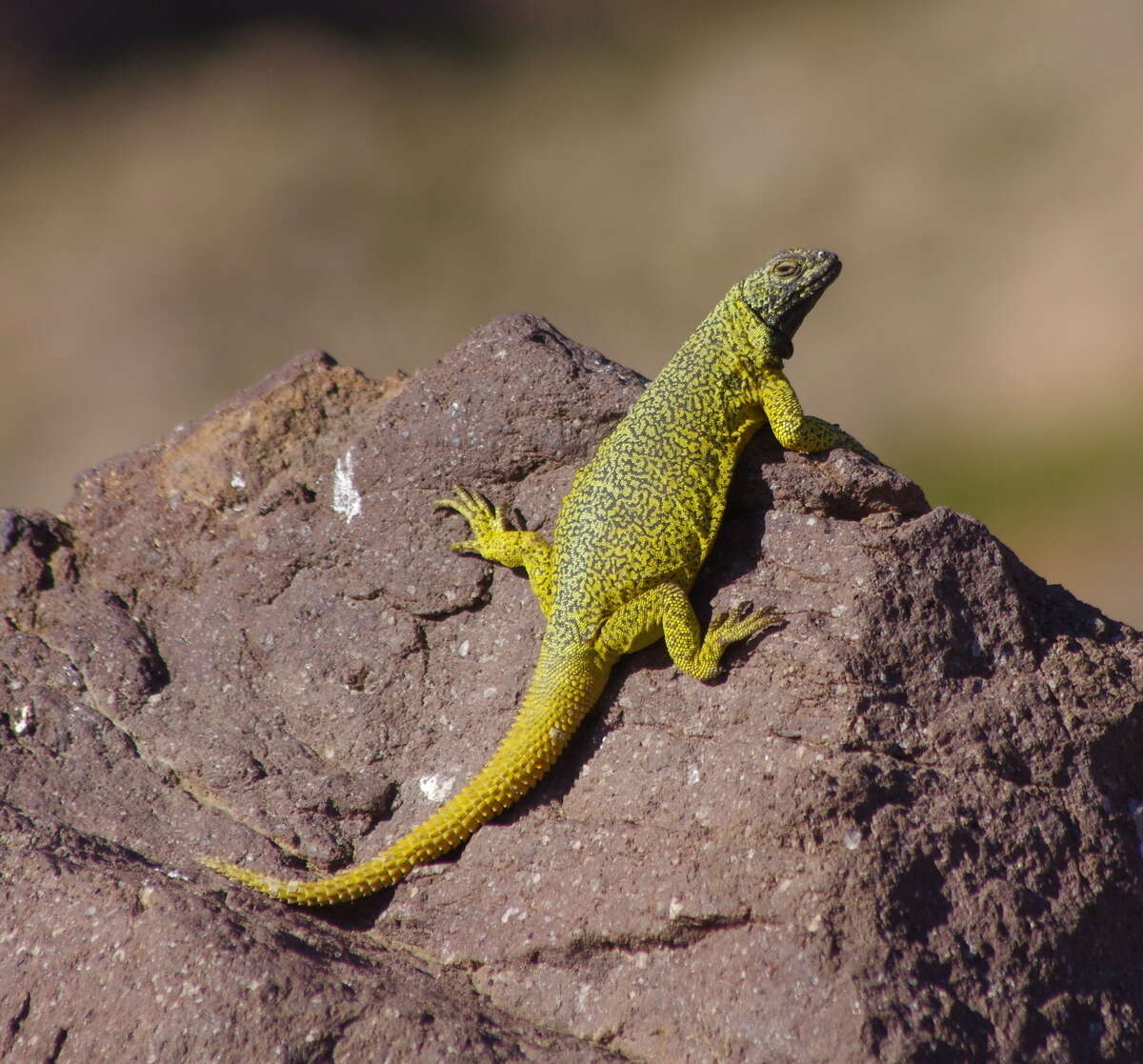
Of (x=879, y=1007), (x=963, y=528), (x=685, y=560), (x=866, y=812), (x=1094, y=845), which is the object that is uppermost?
(x=963, y=528)

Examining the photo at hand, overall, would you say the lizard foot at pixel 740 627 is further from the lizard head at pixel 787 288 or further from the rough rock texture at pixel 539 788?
the lizard head at pixel 787 288

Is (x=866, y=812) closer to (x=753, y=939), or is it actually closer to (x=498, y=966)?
(x=753, y=939)

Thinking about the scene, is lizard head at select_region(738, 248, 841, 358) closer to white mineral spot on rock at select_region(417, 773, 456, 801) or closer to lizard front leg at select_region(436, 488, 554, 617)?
lizard front leg at select_region(436, 488, 554, 617)

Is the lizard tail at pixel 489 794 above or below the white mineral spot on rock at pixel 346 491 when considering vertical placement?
below

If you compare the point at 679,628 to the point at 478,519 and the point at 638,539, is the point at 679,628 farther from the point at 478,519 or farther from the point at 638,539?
the point at 478,519

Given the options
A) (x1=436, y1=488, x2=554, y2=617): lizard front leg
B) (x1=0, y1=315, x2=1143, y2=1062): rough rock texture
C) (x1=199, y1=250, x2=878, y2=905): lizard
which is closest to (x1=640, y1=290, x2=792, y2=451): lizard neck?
(x1=199, y1=250, x2=878, y2=905): lizard

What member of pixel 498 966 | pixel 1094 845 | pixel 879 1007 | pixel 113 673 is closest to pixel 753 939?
pixel 879 1007

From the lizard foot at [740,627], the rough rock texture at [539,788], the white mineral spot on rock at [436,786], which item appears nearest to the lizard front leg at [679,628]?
the lizard foot at [740,627]
